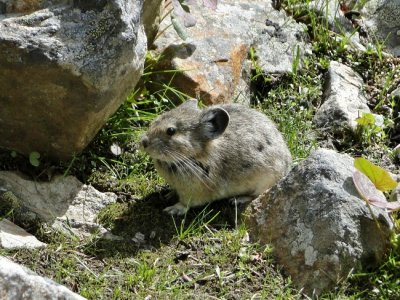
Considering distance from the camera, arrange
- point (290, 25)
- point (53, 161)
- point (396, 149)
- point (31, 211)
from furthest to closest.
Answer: point (290, 25) → point (396, 149) → point (53, 161) → point (31, 211)

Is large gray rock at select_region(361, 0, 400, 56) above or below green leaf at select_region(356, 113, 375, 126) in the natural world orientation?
above

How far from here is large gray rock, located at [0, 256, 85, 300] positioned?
15.1 ft

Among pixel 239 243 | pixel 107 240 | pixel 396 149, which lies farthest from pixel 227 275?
pixel 396 149

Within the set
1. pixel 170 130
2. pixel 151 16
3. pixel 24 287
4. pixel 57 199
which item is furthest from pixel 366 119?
pixel 24 287

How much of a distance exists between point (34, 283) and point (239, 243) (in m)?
2.25

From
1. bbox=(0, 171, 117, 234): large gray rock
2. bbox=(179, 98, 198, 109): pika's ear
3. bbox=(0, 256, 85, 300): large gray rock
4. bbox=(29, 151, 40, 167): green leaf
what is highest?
bbox=(0, 256, 85, 300): large gray rock

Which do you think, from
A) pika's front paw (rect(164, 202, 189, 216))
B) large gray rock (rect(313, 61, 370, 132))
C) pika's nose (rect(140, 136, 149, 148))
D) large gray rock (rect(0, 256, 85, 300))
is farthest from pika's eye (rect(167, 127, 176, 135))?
large gray rock (rect(0, 256, 85, 300))

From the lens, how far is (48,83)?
6418 millimetres

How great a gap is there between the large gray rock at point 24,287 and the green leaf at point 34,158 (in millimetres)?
2272

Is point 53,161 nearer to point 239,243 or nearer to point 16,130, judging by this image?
point 16,130

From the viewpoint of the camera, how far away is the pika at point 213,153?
22.5 feet

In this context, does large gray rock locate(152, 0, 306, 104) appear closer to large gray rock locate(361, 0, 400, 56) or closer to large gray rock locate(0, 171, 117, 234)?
large gray rock locate(361, 0, 400, 56)

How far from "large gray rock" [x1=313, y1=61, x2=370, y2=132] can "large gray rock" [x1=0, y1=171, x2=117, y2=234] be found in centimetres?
256

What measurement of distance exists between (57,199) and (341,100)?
3.31 metres
